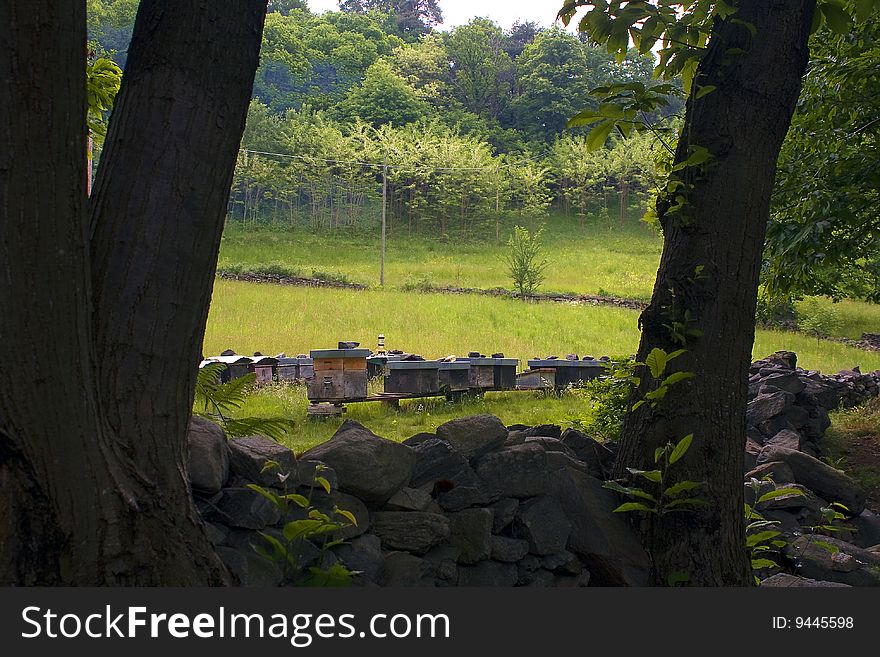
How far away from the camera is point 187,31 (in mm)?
2227

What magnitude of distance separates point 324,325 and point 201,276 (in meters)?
15.8

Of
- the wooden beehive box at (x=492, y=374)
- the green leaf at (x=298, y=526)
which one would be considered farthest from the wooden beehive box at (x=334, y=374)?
the green leaf at (x=298, y=526)

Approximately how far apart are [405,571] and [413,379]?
588 centimetres

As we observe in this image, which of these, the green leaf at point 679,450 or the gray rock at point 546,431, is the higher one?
the green leaf at point 679,450

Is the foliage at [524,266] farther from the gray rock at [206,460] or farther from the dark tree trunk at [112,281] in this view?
the dark tree trunk at [112,281]

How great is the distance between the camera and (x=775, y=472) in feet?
19.1

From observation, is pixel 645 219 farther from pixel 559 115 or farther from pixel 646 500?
pixel 559 115

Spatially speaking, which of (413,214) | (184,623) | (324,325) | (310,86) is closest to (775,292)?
(184,623)

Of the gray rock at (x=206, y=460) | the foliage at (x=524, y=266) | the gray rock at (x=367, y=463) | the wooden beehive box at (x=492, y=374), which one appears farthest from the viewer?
the foliage at (x=524, y=266)

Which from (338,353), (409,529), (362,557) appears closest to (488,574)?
(409,529)

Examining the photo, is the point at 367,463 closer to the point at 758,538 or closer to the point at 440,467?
the point at 440,467

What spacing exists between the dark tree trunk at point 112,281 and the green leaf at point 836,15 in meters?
2.52

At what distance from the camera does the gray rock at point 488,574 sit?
10.8 feet

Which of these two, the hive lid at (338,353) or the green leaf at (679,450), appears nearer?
the green leaf at (679,450)
